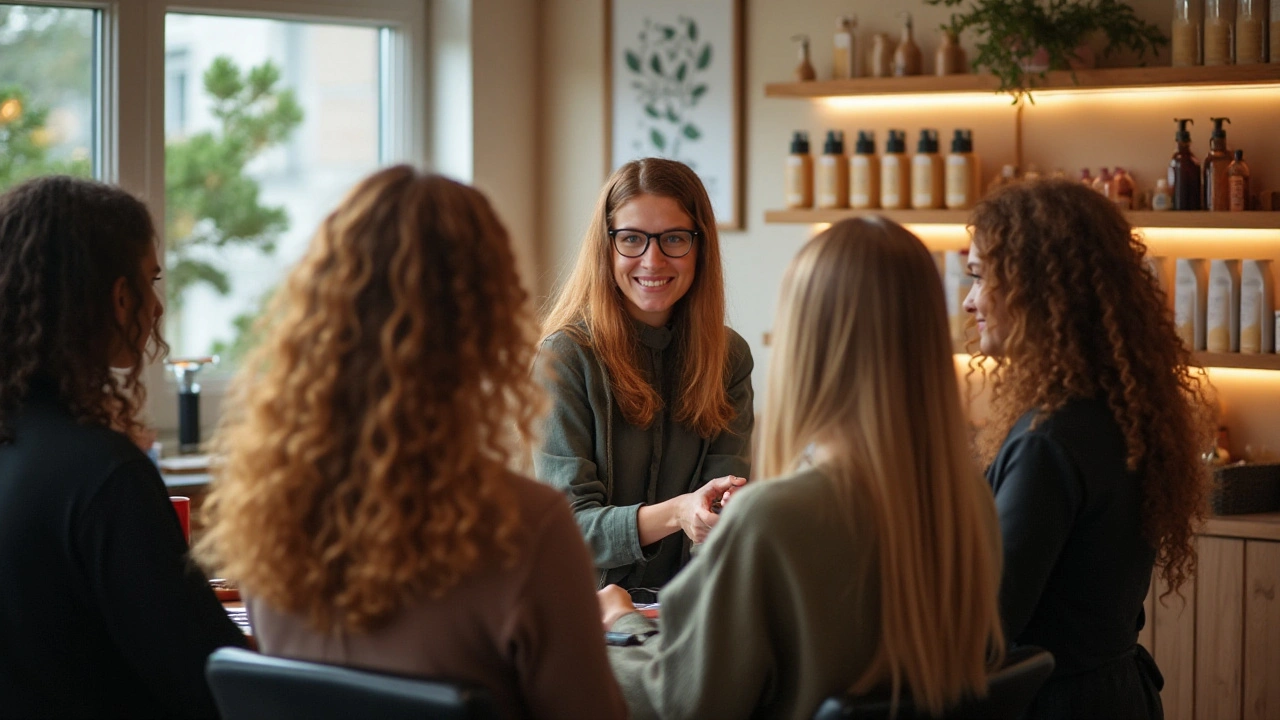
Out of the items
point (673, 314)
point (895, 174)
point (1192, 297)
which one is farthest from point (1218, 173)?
point (673, 314)

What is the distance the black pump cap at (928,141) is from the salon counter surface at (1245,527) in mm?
1267

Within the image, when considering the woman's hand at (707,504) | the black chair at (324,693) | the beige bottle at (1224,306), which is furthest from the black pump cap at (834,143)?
the black chair at (324,693)

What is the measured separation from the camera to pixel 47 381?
1.63 metres

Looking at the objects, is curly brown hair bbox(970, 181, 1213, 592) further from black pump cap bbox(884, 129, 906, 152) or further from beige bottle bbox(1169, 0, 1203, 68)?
black pump cap bbox(884, 129, 906, 152)

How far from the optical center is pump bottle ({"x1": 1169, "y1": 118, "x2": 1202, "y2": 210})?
3473mm

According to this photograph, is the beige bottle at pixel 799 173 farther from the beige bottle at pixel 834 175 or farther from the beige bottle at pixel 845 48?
the beige bottle at pixel 845 48

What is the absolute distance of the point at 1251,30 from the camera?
3357mm

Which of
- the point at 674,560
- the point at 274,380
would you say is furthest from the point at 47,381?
the point at 674,560

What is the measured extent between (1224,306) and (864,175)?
106 centimetres

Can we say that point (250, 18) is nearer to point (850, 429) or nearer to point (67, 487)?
point (67, 487)

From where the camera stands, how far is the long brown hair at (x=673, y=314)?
7.63ft

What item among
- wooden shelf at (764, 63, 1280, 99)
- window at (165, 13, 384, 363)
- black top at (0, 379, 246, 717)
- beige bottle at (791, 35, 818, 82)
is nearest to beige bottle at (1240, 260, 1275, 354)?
→ wooden shelf at (764, 63, 1280, 99)

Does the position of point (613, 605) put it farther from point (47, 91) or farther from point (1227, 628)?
point (47, 91)

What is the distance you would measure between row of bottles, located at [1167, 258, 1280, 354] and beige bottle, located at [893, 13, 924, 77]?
883mm
